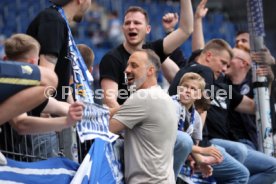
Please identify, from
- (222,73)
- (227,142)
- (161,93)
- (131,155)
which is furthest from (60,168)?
(222,73)

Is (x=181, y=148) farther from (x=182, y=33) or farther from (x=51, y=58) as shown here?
(x=182, y=33)

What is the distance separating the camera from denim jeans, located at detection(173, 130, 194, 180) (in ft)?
19.8

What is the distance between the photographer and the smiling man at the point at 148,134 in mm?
5699

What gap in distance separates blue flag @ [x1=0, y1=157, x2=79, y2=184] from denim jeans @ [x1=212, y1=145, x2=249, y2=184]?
1878 millimetres

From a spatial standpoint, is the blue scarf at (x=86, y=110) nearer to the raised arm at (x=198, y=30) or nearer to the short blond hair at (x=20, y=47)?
the short blond hair at (x=20, y=47)

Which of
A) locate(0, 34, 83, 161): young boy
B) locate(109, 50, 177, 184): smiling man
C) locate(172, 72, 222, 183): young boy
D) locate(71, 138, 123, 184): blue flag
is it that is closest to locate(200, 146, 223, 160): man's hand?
locate(172, 72, 222, 183): young boy

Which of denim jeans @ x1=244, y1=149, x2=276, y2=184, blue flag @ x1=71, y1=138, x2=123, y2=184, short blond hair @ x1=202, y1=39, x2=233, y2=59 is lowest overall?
denim jeans @ x1=244, y1=149, x2=276, y2=184

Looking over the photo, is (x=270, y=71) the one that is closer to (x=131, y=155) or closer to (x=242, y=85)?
(x=242, y=85)

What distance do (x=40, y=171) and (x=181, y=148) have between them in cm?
141

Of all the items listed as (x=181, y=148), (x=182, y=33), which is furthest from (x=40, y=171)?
(x=182, y=33)

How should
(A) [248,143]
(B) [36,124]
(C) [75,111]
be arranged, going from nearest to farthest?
(C) [75,111]
(B) [36,124]
(A) [248,143]

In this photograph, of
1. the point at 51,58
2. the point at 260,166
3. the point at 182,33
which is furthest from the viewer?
the point at 260,166

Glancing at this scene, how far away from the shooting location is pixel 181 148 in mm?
6047

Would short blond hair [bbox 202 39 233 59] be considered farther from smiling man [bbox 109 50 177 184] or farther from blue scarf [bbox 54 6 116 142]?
blue scarf [bbox 54 6 116 142]
